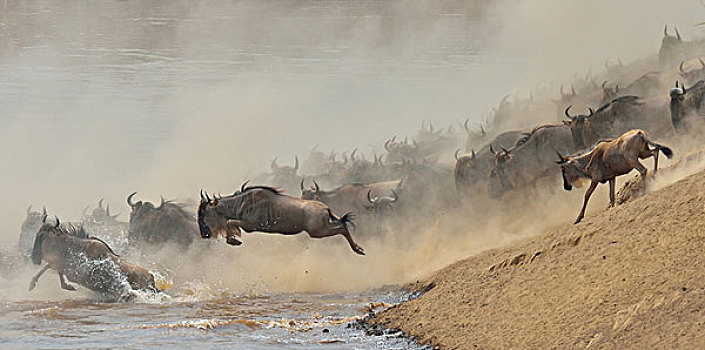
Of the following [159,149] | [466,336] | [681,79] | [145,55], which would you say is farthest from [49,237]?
[145,55]

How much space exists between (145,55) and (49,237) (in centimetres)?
3277

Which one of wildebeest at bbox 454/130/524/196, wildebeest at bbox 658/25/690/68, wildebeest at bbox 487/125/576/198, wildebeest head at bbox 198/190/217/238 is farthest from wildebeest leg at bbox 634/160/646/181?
wildebeest at bbox 658/25/690/68

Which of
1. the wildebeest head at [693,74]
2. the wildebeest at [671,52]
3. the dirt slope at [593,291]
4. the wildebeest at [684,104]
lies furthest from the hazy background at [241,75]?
the dirt slope at [593,291]

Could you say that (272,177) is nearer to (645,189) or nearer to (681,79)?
(681,79)

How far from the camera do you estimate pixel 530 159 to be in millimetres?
16312

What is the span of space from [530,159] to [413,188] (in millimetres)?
1749

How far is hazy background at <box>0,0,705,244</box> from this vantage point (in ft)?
110

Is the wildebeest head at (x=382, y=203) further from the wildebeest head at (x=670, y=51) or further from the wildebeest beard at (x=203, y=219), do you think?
the wildebeest head at (x=670, y=51)

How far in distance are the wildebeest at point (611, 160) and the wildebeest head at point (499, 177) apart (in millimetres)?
2647

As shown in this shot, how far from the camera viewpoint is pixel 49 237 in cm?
1597

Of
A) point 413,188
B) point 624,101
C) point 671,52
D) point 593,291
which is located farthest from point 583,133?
point 593,291

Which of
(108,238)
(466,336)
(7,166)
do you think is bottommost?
(7,166)

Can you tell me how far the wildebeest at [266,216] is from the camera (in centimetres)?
1471

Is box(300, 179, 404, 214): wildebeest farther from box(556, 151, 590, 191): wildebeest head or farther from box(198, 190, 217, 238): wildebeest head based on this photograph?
box(556, 151, 590, 191): wildebeest head
